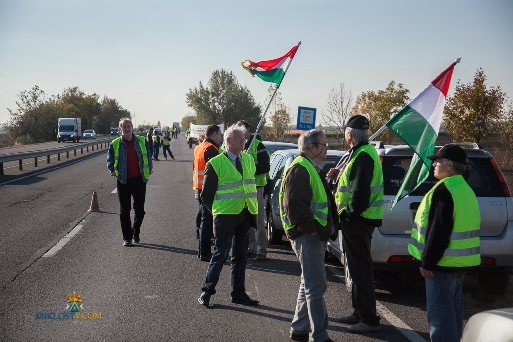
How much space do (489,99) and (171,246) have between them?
28.1m

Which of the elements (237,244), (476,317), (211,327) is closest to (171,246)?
(237,244)

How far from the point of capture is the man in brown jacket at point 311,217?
479cm

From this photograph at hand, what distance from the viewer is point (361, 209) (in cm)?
523

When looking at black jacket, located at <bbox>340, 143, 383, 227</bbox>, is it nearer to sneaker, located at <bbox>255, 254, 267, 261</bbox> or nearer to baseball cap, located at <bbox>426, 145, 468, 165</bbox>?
baseball cap, located at <bbox>426, 145, 468, 165</bbox>

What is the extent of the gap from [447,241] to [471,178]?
2398 mm

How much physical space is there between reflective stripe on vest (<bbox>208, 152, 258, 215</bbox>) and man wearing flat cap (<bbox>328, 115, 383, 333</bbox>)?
120cm

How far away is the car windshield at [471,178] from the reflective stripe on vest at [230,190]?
1545 millimetres

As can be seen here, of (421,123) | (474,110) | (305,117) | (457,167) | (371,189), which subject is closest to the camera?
(457,167)

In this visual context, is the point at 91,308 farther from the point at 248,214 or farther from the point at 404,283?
the point at 404,283

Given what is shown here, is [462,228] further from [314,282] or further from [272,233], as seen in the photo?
[272,233]

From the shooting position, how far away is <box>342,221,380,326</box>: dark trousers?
537 cm

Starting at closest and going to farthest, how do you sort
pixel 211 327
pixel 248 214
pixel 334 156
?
pixel 211 327
pixel 248 214
pixel 334 156

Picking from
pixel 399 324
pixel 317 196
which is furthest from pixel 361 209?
pixel 399 324

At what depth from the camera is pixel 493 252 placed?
20.3ft
